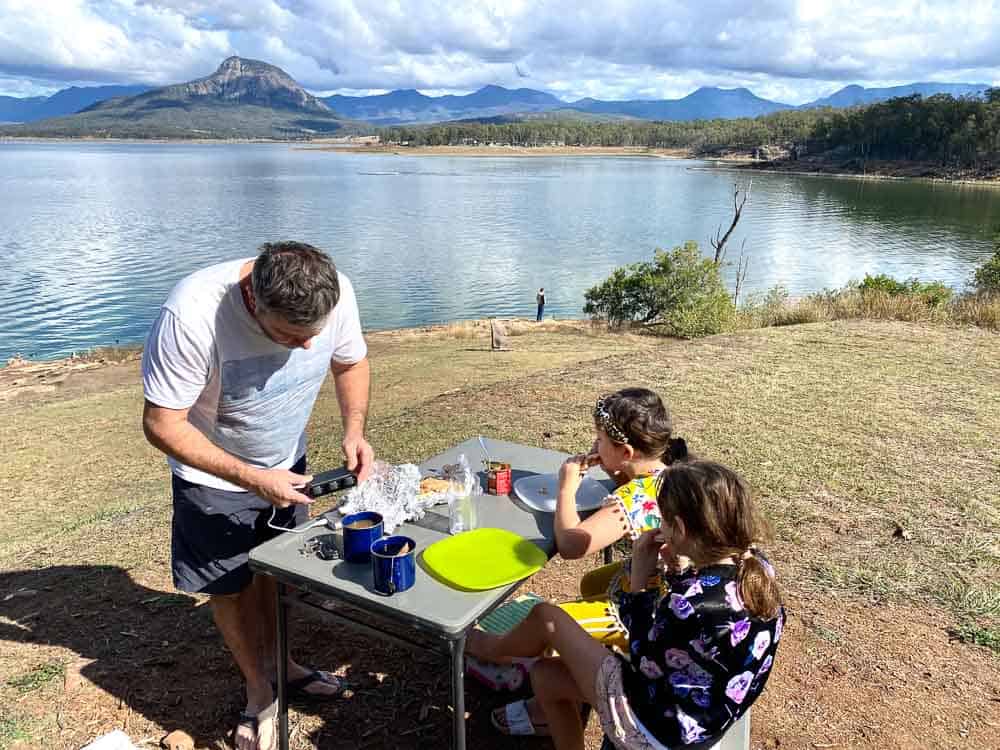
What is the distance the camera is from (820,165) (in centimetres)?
9200

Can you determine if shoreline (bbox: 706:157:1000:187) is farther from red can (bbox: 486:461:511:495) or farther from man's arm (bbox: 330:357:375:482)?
man's arm (bbox: 330:357:375:482)

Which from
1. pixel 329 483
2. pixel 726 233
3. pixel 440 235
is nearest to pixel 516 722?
pixel 329 483

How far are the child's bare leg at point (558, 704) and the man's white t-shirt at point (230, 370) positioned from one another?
123 centimetres

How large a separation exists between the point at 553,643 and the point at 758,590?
2.34ft

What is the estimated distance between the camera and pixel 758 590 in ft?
5.98

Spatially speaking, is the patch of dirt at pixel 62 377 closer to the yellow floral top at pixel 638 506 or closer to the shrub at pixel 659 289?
the shrub at pixel 659 289

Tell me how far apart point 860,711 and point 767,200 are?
202ft

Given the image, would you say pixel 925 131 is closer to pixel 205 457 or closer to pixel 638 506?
pixel 638 506

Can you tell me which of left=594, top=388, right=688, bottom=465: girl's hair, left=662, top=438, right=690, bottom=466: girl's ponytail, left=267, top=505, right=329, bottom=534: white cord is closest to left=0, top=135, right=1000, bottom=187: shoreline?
left=662, top=438, right=690, bottom=466: girl's ponytail

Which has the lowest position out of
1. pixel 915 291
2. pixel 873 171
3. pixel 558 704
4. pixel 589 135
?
pixel 915 291

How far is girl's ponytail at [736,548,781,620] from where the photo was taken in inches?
71.8

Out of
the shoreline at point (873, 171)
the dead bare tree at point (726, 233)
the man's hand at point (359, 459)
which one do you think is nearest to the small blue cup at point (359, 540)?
the man's hand at point (359, 459)

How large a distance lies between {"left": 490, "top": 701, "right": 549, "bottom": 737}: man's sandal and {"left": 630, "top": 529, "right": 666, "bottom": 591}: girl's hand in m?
0.87

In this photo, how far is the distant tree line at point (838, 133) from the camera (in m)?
77.2
